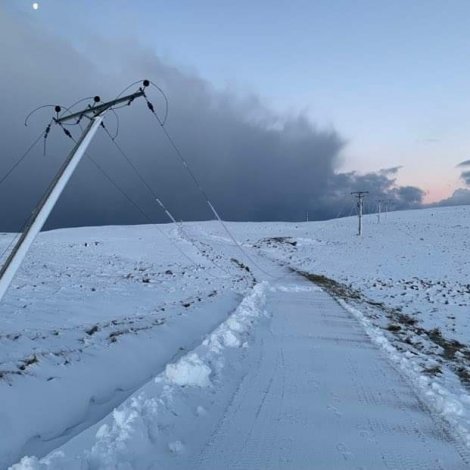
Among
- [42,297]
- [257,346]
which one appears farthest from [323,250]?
[257,346]

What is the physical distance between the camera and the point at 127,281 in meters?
22.8

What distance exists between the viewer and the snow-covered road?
484 cm

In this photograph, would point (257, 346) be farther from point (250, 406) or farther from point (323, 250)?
point (323, 250)

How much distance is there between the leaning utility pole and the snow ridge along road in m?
2.28

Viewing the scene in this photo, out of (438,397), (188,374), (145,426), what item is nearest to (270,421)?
(145,426)

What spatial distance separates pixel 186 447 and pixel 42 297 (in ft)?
42.4

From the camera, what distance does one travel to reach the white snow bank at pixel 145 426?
4453mm

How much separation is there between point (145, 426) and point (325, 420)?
2.30 meters

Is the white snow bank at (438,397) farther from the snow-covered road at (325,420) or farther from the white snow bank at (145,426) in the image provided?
the white snow bank at (145,426)

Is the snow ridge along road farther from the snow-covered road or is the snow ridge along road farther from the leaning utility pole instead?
the leaning utility pole

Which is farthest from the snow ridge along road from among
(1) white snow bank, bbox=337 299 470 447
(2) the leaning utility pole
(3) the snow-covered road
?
(2) the leaning utility pole

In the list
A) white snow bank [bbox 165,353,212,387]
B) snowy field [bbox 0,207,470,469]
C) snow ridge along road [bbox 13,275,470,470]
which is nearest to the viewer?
snow ridge along road [bbox 13,275,470,470]

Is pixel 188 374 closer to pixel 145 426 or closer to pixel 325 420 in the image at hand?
pixel 145 426

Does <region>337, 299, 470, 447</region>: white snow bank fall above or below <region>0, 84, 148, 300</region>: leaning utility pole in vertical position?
below
